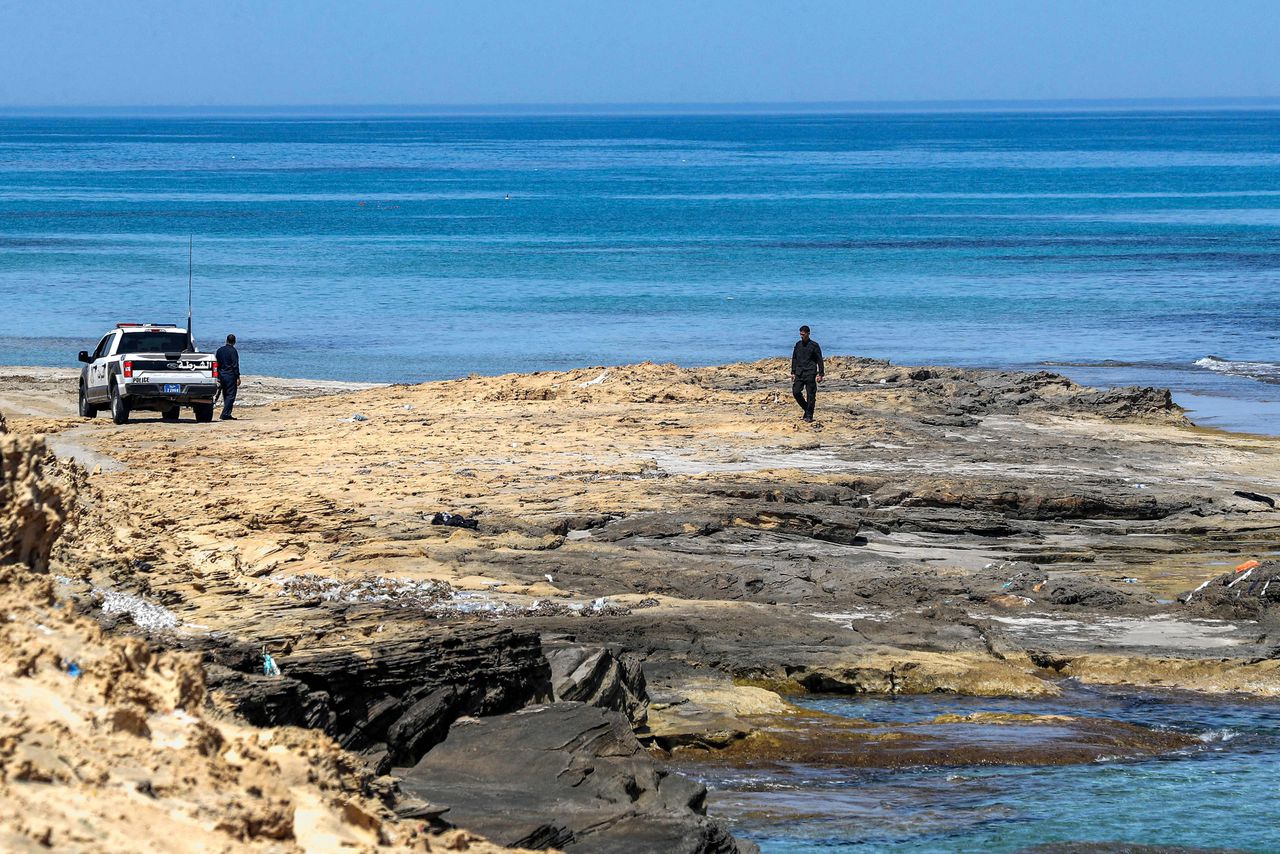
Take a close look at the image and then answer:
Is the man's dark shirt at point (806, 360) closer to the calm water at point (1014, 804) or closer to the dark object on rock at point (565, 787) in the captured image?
the calm water at point (1014, 804)

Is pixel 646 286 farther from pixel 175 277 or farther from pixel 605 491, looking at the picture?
pixel 605 491

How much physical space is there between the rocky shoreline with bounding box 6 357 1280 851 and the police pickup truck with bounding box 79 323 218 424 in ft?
2.15

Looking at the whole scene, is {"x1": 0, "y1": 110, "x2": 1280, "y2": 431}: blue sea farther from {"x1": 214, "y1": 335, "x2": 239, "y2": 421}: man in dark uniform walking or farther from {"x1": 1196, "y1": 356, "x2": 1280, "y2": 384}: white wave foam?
{"x1": 214, "y1": 335, "x2": 239, "y2": 421}: man in dark uniform walking

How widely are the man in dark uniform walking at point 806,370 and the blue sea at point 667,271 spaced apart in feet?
29.4

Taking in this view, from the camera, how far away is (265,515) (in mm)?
15992

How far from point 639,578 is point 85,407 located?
44.3ft

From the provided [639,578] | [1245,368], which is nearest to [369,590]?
[639,578]

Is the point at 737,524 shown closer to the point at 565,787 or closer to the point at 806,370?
the point at 806,370

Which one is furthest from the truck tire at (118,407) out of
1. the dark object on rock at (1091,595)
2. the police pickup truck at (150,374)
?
the dark object on rock at (1091,595)

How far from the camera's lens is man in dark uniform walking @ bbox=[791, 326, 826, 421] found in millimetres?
22219

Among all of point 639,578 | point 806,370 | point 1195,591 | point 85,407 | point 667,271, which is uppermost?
point 806,370

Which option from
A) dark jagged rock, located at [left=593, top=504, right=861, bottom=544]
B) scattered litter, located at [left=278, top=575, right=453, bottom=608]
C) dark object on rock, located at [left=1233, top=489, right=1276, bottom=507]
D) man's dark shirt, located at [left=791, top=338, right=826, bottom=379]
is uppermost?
man's dark shirt, located at [left=791, top=338, right=826, bottom=379]

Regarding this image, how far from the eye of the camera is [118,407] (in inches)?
914

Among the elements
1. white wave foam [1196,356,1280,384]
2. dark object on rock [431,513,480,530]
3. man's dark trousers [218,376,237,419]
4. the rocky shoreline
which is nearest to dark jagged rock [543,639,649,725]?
the rocky shoreline
